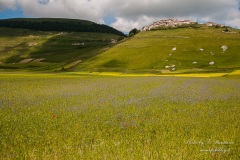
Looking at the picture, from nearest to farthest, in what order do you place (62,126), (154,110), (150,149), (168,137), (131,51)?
(150,149), (168,137), (62,126), (154,110), (131,51)

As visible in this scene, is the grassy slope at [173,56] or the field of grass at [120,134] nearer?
the field of grass at [120,134]

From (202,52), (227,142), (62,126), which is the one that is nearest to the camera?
(227,142)

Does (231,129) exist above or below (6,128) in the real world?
below

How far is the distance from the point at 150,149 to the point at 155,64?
13177 cm

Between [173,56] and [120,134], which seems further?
[173,56]

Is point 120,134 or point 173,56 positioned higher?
point 120,134

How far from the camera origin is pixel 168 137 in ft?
38.5

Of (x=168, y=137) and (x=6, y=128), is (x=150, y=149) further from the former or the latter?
(x=6, y=128)

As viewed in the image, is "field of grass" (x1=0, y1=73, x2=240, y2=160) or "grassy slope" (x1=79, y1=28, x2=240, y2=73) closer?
"field of grass" (x1=0, y1=73, x2=240, y2=160)

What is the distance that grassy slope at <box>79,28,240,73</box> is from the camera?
431 feet

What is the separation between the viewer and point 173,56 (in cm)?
15025

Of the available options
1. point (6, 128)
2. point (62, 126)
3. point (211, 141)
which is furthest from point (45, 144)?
point (211, 141)

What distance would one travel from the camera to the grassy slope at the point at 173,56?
131 m

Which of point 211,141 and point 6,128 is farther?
point 6,128
